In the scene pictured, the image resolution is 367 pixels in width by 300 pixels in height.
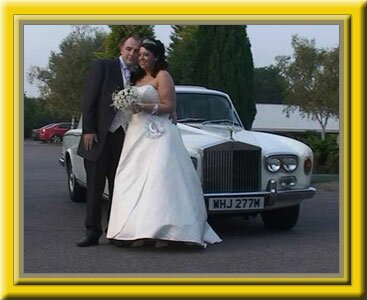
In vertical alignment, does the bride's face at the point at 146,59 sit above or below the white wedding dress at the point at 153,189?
above

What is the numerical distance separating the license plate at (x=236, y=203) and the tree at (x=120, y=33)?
72.7 inches

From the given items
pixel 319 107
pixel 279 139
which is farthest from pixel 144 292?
pixel 319 107

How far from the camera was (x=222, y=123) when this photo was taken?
314 inches

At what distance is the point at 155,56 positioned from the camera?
20.6 feet

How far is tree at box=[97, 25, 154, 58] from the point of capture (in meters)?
5.51

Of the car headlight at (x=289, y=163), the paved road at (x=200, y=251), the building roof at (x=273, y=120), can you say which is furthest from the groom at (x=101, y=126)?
the building roof at (x=273, y=120)

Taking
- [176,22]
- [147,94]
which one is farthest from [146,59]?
[176,22]

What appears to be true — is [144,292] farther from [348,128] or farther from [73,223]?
[73,223]

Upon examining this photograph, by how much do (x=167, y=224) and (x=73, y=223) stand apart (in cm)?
212

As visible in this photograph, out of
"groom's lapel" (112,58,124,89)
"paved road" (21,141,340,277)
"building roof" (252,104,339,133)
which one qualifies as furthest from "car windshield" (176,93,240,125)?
"building roof" (252,104,339,133)

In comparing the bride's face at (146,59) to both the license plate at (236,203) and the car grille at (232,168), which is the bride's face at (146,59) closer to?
the car grille at (232,168)

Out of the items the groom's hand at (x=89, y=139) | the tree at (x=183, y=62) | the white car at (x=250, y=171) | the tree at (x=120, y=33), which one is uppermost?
the tree at (x=183, y=62)

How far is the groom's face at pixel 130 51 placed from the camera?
20.6 ft

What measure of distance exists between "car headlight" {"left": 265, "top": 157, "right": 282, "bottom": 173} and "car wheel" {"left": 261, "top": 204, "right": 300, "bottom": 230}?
2.13 ft
